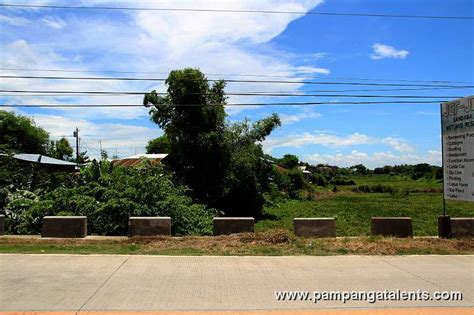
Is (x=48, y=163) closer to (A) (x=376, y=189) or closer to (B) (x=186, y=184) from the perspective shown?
(B) (x=186, y=184)

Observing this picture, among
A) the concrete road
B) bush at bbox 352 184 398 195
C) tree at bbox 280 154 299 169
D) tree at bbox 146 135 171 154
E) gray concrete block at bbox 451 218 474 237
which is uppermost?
tree at bbox 146 135 171 154

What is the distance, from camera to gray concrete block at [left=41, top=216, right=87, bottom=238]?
1174cm

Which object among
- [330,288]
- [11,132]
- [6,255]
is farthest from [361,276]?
[11,132]

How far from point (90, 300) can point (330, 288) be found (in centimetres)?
340

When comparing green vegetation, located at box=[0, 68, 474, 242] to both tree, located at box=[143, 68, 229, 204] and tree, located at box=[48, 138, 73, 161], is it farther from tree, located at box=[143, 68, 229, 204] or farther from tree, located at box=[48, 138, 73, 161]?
tree, located at box=[48, 138, 73, 161]

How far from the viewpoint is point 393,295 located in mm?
6855

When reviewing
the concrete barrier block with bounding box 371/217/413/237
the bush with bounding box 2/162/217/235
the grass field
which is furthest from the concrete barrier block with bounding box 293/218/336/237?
the grass field

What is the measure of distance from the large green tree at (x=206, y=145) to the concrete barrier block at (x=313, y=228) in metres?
17.0

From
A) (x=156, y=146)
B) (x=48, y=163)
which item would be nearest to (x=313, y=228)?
(x=48, y=163)

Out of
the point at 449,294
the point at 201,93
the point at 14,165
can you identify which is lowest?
the point at 449,294

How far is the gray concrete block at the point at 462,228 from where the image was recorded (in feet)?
39.3

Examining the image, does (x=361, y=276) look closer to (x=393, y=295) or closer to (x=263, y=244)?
(x=393, y=295)

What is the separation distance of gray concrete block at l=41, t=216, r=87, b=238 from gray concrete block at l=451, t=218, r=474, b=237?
9.03 meters

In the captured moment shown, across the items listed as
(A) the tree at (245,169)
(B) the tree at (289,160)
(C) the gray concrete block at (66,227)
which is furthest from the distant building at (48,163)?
(B) the tree at (289,160)
